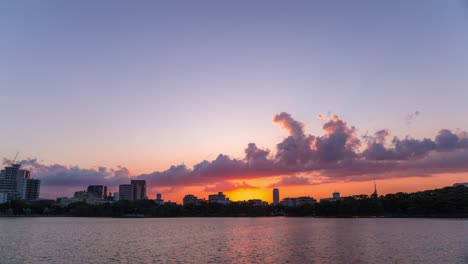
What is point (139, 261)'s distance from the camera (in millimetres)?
60562

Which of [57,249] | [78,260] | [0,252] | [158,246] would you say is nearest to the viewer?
[78,260]

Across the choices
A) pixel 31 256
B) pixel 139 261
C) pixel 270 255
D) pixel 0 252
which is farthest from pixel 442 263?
pixel 0 252

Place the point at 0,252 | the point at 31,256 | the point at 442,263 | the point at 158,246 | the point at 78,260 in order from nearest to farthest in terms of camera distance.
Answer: the point at 442,263 < the point at 78,260 < the point at 31,256 < the point at 0,252 < the point at 158,246

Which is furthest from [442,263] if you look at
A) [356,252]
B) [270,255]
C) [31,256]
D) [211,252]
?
[31,256]

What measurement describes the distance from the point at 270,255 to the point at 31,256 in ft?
141

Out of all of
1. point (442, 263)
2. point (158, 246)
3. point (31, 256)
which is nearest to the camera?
point (442, 263)

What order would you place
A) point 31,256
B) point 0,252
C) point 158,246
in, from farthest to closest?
point 158,246
point 0,252
point 31,256

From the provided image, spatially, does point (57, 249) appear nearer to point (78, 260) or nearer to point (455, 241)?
point (78, 260)

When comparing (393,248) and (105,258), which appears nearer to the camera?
(105,258)

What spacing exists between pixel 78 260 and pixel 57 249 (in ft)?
57.7

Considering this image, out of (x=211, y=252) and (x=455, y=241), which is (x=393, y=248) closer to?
(x=455, y=241)

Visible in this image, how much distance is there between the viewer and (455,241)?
84.0 m

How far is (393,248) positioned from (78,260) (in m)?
59.3

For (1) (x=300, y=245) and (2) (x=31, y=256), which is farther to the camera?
(1) (x=300, y=245)
